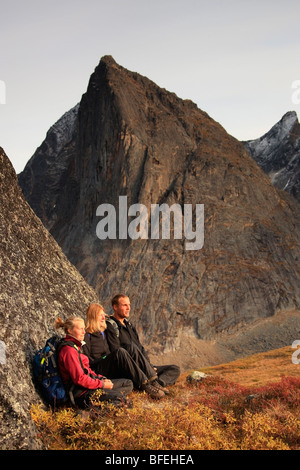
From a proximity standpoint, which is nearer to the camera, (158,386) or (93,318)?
(93,318)

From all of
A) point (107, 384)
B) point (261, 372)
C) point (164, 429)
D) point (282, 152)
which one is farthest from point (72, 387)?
point (282, 152)

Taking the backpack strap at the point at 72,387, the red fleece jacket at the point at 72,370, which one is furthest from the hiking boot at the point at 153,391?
the backpack strap at the point at 72,387

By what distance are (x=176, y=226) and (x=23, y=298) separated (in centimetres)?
6153

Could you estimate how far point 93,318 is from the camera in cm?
863

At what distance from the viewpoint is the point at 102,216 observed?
251 ft

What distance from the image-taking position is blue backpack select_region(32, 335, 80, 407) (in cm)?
713

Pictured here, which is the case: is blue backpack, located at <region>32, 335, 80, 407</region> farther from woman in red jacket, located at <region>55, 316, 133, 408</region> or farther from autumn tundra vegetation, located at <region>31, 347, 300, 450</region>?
autumn tundra vegetation, located at <region>31, 347, 300, 450</region>

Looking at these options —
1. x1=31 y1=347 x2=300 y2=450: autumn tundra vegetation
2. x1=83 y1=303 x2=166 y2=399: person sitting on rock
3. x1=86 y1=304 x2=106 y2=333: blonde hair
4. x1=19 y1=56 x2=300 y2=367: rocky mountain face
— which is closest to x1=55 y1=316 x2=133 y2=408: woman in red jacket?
x1=31 y1=347 x2=300 y2=450: autumn tundra vegetation

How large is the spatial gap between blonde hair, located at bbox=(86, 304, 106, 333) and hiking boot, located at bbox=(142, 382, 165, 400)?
1.30 metres

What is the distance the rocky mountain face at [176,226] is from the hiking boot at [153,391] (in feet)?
166

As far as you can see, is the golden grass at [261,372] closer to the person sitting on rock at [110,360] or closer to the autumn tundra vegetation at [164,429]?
the person sitting on rock at [110,360]

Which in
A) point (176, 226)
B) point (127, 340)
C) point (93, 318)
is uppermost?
point (176, 226)

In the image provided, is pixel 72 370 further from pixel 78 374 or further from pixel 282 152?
pixel 282 152

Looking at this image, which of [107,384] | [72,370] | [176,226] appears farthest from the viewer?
[176,226]
